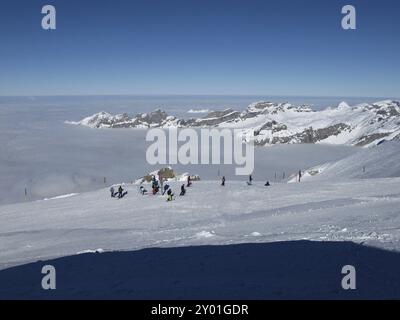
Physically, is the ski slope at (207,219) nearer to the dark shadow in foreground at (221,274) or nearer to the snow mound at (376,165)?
the dark shadow in foreground at (221,274)

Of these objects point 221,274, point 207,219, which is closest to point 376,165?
point 207,219

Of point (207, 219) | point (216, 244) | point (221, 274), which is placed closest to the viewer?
point (221, 274)

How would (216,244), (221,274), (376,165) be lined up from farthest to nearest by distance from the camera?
1. (376,165)
2. (216,244)
3. (221,274)

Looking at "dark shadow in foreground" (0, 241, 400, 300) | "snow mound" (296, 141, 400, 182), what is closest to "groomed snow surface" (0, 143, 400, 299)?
"dark shadow in foreground" (0, 241, 400, 300)

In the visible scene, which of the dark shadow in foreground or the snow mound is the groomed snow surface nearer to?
the dark shadow in foreground

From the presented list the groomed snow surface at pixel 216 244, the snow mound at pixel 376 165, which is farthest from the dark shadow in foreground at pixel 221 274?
the snow mound at pixel 376 165

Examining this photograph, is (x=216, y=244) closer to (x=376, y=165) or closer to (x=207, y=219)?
(x=207, y=219)
